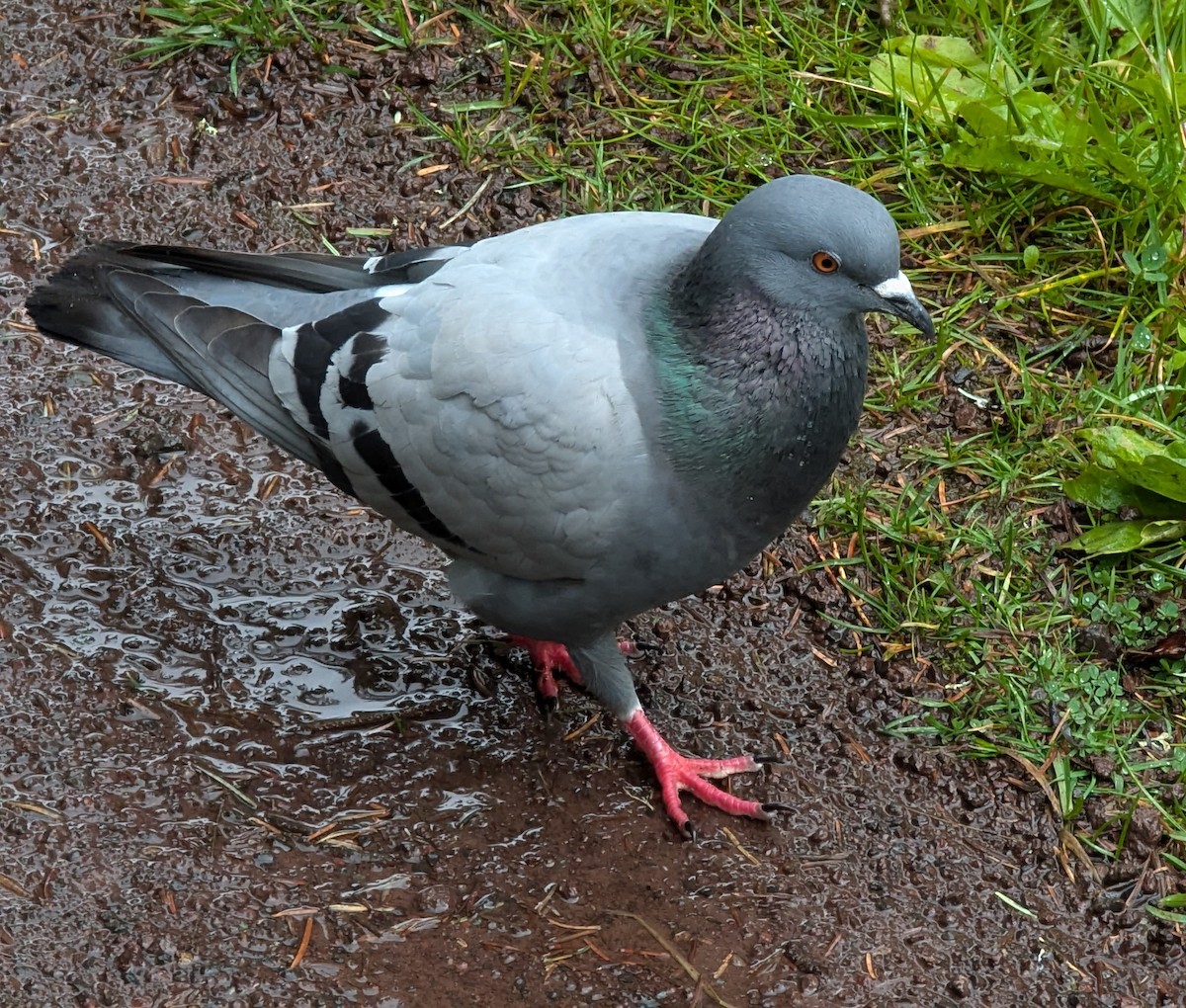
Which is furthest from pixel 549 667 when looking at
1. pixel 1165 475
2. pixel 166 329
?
pixel 1165 475

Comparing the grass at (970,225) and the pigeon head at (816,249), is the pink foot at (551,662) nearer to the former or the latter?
the grass at (970,225)

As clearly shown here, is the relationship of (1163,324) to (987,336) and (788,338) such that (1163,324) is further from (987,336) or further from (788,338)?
(788,338)

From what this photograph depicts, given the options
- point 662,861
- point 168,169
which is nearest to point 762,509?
point 662,861

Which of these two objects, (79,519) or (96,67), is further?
(96,67)

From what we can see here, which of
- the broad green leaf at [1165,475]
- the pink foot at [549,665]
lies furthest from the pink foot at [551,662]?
the broad green leaf at [1165,475]

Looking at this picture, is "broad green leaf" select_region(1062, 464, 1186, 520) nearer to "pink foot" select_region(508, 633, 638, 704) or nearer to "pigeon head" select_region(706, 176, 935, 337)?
"pigeon head" select_region(706, 176, 935, 337)

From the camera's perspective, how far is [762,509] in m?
3.66

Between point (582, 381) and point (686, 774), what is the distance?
1.29 m

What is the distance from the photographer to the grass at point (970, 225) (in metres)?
4.38

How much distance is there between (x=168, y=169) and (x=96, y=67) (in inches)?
26.6

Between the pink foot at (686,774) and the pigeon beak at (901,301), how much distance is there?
1.43 meters

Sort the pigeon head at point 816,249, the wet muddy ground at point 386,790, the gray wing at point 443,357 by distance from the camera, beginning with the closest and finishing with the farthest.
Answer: the pigeon head at point 816,249 < the gray wing at point 443,357 < the wet muddy ground at point 386,790

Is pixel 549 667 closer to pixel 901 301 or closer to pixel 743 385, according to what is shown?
pixel 743 385

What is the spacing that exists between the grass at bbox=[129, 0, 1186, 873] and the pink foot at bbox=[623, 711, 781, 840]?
509 mm
